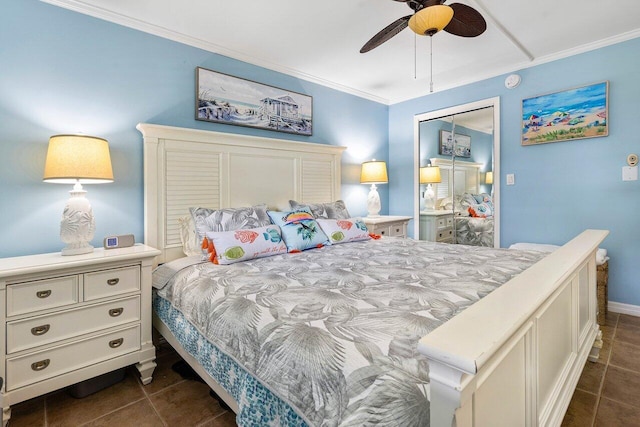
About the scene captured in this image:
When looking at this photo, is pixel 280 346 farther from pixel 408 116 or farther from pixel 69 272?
pixel 408 116

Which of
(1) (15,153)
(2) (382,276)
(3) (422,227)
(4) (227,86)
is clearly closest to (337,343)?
(2) (382,276)

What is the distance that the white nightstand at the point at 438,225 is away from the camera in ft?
13.1

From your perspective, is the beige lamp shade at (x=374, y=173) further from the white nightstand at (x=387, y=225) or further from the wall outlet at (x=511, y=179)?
the wall outlet at (x=511, y=179)

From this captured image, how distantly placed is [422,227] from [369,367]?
3.64 metres

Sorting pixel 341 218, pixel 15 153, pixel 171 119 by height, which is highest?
pixel 171 119

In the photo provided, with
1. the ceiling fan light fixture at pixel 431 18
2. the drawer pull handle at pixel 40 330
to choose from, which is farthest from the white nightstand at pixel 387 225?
the drawer pull handle at pixel 40 330

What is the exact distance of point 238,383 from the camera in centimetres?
120

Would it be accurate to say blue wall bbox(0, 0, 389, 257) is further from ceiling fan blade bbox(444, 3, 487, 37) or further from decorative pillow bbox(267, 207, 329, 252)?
ceiling fan blade bbox(444, 3, 487, 37)

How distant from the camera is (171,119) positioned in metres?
2.51

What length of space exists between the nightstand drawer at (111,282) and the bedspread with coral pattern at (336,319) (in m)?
0.20

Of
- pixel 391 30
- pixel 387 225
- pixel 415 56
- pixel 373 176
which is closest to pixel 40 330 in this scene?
pixel 391 30

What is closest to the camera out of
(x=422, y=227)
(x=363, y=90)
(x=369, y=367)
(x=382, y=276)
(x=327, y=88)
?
(x=369, y=367)

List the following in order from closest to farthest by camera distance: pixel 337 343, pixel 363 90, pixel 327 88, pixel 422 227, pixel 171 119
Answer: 1. pixel 337 343
2. pixel 171 119
3. pixel 327 88
4. pixel 363 90
5. pixel 422 227

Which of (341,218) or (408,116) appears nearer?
(341,218)
